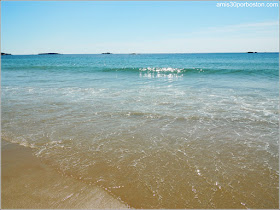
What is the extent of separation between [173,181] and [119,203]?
1.25m

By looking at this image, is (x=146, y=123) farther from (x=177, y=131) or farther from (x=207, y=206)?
(x=207, y=206)

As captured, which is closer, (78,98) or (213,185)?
(213,185)

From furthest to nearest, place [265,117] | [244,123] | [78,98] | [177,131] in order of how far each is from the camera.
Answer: [78,98] < [265,117] < [244,123] < [177,131]

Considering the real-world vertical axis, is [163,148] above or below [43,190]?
above

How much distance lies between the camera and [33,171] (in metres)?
4.43

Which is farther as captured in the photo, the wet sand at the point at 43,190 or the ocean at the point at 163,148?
the ocean at the point at 163,148

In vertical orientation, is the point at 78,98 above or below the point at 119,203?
above

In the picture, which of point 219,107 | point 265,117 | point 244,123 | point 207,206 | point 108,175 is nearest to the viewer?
point 207,206

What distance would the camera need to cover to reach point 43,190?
3.83 m

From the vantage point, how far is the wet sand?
11.5 feet

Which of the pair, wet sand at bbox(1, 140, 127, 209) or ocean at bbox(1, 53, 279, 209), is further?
ocean at bbox(1, 53, 279, 209)

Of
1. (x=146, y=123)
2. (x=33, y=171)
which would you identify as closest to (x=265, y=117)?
(x=146, y=123)

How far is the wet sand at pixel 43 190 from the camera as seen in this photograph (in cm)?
350

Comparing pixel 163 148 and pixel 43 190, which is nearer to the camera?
pixel 43 190
